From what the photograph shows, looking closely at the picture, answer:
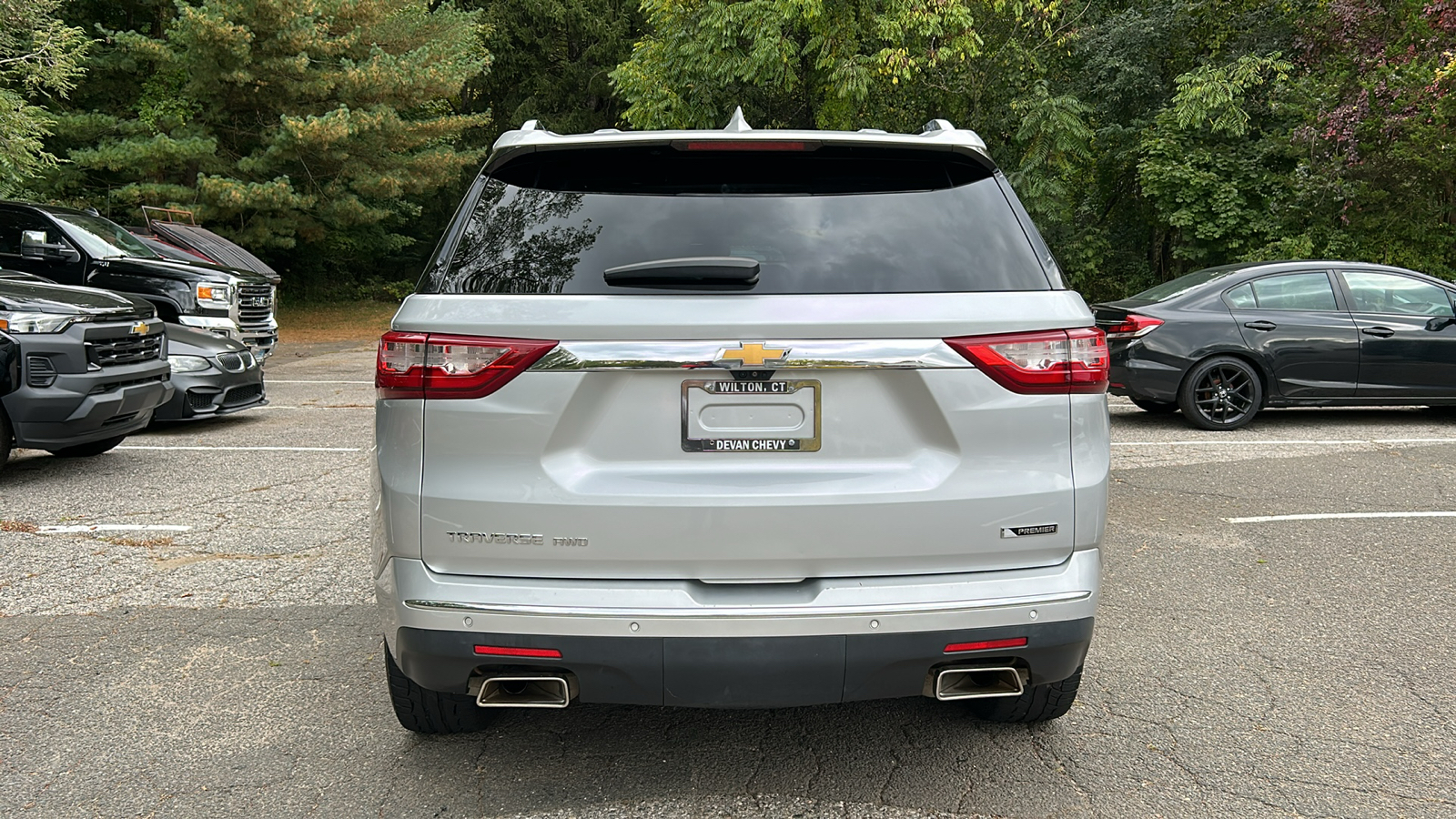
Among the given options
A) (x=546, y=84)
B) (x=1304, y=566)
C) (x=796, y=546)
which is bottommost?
(x=1304, y=566)

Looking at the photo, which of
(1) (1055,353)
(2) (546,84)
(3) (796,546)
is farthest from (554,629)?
(2) (546,84)

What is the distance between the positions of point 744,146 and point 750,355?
65cm

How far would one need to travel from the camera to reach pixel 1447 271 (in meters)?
18.7

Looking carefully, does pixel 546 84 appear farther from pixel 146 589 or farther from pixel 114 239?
pixel 146 589

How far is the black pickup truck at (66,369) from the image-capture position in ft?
23.1

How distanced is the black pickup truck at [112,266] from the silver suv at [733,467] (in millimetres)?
10302

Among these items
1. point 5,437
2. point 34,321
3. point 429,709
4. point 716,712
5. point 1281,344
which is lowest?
point 716,712

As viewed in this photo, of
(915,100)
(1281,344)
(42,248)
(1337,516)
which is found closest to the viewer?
(1337,516)

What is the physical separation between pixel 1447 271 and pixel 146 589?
66.5 feet

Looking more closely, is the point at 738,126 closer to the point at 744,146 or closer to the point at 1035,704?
the point at 744,146

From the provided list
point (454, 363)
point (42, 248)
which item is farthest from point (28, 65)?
point (454, 363)

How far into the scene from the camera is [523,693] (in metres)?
2.85

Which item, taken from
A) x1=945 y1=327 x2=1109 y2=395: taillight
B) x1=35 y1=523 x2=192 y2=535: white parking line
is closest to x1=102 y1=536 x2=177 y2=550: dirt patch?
x1=35 y1=523 x2=192 y2=535: white parking line

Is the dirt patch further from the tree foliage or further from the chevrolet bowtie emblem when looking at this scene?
the tree foliage
